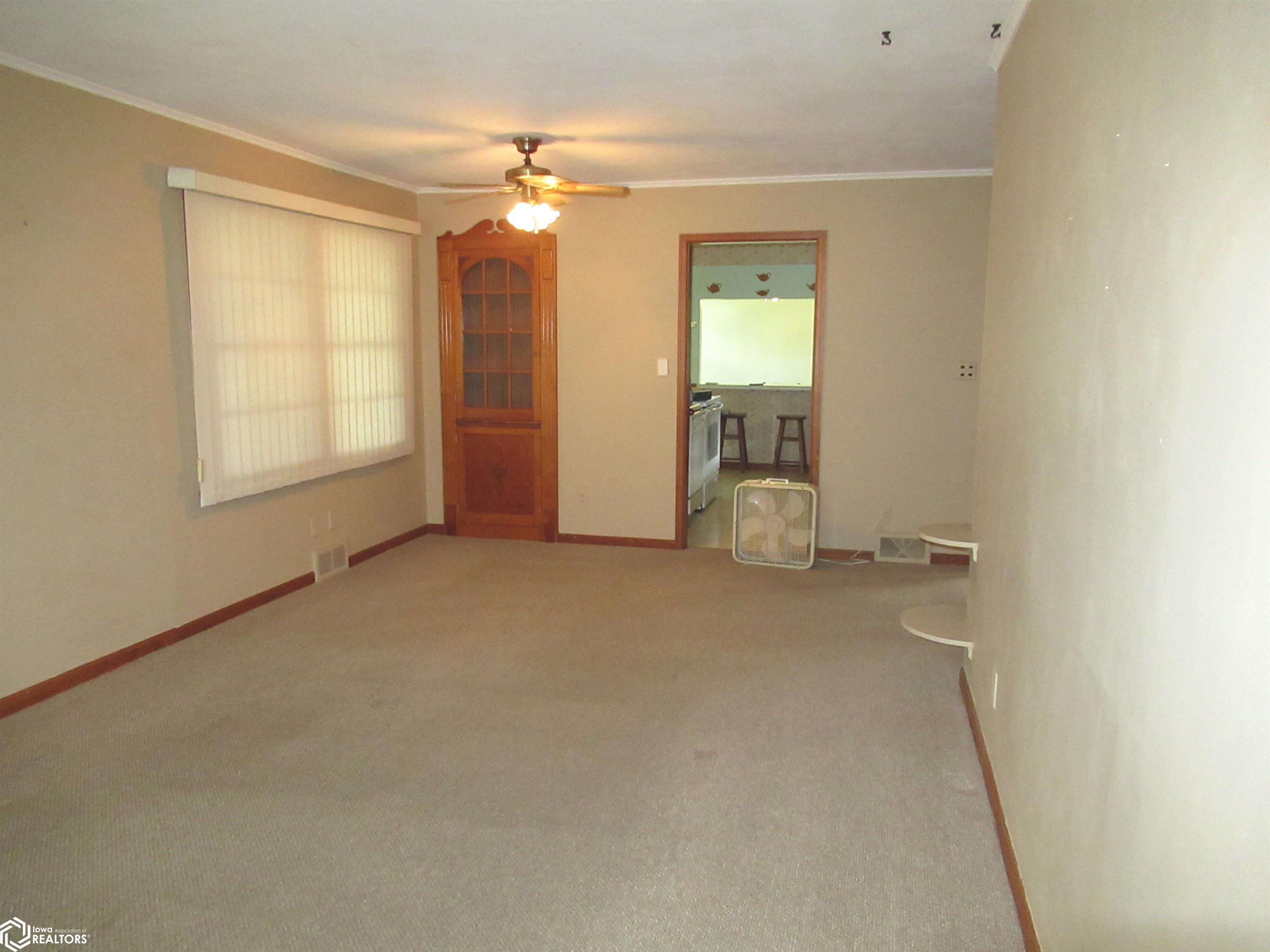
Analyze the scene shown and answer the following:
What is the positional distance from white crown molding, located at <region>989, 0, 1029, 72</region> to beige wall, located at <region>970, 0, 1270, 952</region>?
286mm

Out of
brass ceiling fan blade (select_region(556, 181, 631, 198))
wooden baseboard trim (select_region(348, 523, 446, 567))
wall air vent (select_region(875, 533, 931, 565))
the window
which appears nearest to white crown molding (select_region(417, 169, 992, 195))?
brass ceiling fan blade (select_region(556, 181, 631, 198))

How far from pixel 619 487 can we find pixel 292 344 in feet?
7.72

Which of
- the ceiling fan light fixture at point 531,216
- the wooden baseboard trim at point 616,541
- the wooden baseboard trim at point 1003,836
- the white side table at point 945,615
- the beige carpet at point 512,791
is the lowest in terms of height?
the beige carpet at point 512,791

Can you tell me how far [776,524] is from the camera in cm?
577

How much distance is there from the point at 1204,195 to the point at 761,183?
4804mm

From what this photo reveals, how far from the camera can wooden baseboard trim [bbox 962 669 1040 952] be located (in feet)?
7.18

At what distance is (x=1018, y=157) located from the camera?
9.69 feet

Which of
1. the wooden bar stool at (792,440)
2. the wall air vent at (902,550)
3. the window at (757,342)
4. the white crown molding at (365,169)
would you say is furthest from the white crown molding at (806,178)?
the window at (757,342)

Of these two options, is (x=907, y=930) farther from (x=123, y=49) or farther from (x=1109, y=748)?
(x=123, y=49)

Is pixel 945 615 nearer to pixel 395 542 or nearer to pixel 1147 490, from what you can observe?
pixel 1147 490

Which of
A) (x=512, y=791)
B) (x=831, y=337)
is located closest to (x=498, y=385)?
(x=831, y=337)

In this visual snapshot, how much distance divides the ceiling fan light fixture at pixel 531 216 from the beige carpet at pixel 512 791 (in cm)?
204

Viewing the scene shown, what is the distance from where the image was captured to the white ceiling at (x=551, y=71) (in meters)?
2.86

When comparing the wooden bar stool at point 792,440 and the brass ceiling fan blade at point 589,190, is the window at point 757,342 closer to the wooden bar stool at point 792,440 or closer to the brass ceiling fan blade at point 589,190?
the wooden bar stool at point 792,440
